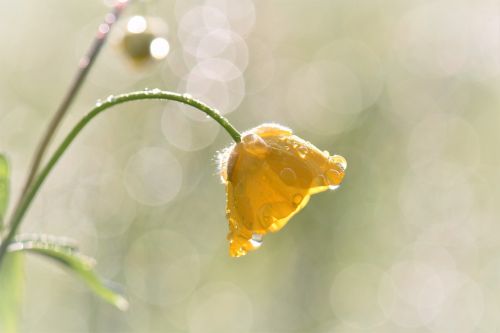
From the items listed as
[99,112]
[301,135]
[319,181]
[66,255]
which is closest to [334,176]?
[319,181]

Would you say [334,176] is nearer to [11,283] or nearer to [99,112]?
[99,112]

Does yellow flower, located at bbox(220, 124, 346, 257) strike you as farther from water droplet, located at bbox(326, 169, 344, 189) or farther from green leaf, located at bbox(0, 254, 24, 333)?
green leaf, located at bbox(0, 254, 24, 333)

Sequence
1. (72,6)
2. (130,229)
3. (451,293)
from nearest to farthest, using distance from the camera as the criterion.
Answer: (130,229) < (72,6) < (451,293)

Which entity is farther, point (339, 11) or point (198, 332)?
point (339, 11)

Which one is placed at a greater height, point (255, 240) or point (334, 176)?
point (334, 176)

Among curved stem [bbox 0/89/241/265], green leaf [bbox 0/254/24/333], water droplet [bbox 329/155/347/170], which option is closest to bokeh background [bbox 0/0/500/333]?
green leaf [bbox 0/254/24/333]

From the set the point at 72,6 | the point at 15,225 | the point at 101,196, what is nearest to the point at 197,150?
the point at 101,196

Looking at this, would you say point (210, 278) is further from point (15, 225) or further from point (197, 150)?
point (15, 225)
